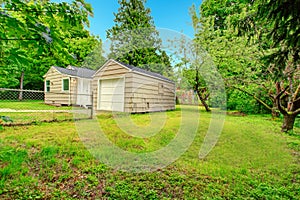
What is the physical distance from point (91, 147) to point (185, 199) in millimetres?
1948

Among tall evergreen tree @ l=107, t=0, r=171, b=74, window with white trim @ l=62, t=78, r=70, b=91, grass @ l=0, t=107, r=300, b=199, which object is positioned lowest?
grass @ l=0, t=107, r=300, b=199

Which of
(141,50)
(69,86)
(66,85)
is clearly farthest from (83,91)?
(141,50)

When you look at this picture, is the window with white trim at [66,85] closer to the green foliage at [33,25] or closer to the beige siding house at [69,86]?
the beige siding house at [69,86]

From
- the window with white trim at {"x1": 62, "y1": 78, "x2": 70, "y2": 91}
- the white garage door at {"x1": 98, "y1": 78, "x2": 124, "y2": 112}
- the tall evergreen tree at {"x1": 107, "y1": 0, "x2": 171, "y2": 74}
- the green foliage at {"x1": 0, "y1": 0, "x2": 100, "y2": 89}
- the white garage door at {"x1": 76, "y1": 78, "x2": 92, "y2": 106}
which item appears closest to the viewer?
the green foliage at {"x1": 0, "y1": 0, "x2": 100, "y2": 89}

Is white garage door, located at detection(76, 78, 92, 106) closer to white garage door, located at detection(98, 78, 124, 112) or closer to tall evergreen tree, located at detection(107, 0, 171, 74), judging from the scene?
white garage door, located at detection(98, 78, 124, 112)

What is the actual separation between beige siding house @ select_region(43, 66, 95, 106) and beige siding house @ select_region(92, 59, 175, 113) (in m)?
1.87

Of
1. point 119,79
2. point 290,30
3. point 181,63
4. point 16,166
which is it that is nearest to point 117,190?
point 16,166

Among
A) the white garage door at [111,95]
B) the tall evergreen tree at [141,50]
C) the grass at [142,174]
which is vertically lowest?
the grass at [142,174]

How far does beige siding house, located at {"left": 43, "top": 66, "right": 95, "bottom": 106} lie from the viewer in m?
9.34

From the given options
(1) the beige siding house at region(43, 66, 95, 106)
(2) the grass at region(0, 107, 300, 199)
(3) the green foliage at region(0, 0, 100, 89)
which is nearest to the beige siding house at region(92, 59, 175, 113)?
(1) the beige siding house at region(43, 66, 95, 106)

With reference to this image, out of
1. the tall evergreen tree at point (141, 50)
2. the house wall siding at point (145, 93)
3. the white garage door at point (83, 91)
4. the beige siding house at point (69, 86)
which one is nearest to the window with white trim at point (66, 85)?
the beige siding house at point (69, 86)

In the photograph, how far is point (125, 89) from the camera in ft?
23.1

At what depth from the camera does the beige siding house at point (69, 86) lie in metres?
9.34

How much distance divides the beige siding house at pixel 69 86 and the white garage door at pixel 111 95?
1847 millimetres
